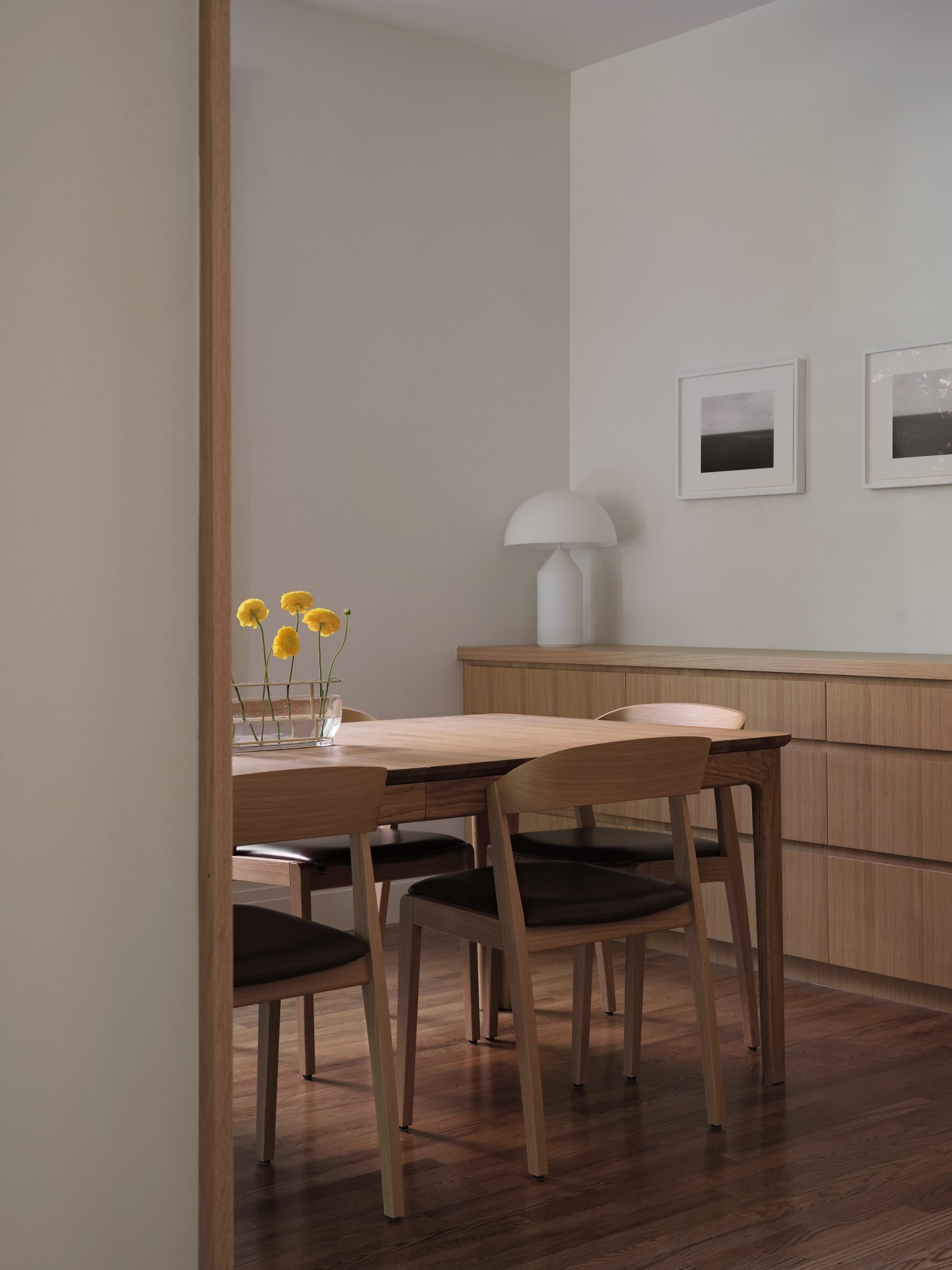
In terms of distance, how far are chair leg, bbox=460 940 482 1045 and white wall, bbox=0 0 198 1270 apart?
5.33ft

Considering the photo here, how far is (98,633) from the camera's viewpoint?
1.60 meters

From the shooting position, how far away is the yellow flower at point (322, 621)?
9.37 ft

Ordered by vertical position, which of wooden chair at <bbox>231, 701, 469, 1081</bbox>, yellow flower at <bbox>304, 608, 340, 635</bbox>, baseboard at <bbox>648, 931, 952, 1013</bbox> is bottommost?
baseboard at <bbox>648, 931, 952, 1013</bbox>

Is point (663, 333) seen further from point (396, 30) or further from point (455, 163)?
point (396, 30)

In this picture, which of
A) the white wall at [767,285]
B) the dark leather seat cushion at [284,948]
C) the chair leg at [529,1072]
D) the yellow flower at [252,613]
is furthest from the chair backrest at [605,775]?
the white wall at [767,285]

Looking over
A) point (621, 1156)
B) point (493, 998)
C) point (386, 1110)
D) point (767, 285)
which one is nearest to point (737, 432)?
point (767, 285)

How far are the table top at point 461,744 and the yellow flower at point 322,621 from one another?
0.26 meters

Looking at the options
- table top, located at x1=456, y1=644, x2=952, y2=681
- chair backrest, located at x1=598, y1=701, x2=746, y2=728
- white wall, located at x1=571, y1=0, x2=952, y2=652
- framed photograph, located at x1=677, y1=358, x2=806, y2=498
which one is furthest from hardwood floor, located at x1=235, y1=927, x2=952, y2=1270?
framed photograph, located at x1=677, y1=358, x2=806, y2=498

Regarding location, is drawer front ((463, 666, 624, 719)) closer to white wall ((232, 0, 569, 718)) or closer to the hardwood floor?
white wall ((232, 0, 569, 718))

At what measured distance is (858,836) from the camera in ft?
12.2

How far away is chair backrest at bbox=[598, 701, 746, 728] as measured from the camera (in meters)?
3.41

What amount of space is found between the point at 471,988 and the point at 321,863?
592mm

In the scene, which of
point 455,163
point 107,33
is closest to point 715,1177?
point 107,33

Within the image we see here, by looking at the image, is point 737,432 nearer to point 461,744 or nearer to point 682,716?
point 682,716
